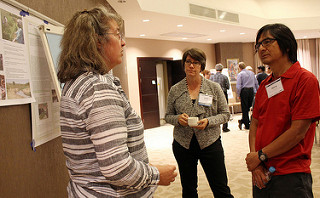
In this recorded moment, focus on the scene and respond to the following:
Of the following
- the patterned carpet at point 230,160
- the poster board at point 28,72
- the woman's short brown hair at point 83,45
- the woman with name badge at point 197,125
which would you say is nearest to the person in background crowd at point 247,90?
the patterned carpet at point 230,160

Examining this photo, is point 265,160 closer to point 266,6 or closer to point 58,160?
point 58,160

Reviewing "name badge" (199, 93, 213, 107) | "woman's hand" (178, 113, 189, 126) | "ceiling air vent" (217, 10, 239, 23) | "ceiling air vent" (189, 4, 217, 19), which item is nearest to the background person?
"woman's hand" (178, 113, 189, 126)

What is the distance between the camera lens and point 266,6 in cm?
910

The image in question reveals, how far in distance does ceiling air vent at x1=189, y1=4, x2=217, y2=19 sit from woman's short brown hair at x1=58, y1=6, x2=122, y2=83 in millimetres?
5544

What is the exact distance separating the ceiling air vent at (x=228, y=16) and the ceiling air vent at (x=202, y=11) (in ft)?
0.85

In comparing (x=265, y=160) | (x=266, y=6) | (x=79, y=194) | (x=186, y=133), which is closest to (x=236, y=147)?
(x=186, y=133)

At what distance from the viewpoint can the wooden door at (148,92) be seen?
8.03 metres

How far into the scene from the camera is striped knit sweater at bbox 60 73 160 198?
86cm

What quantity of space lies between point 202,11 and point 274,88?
557cm

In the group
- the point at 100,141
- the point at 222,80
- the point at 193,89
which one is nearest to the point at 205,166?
the point at 193,89

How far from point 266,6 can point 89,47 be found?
9.56 m

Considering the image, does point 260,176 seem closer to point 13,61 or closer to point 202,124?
point 202,124

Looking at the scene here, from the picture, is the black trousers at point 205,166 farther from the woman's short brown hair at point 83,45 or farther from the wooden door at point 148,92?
the wooden door at point 148,92

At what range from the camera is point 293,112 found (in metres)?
1.29
